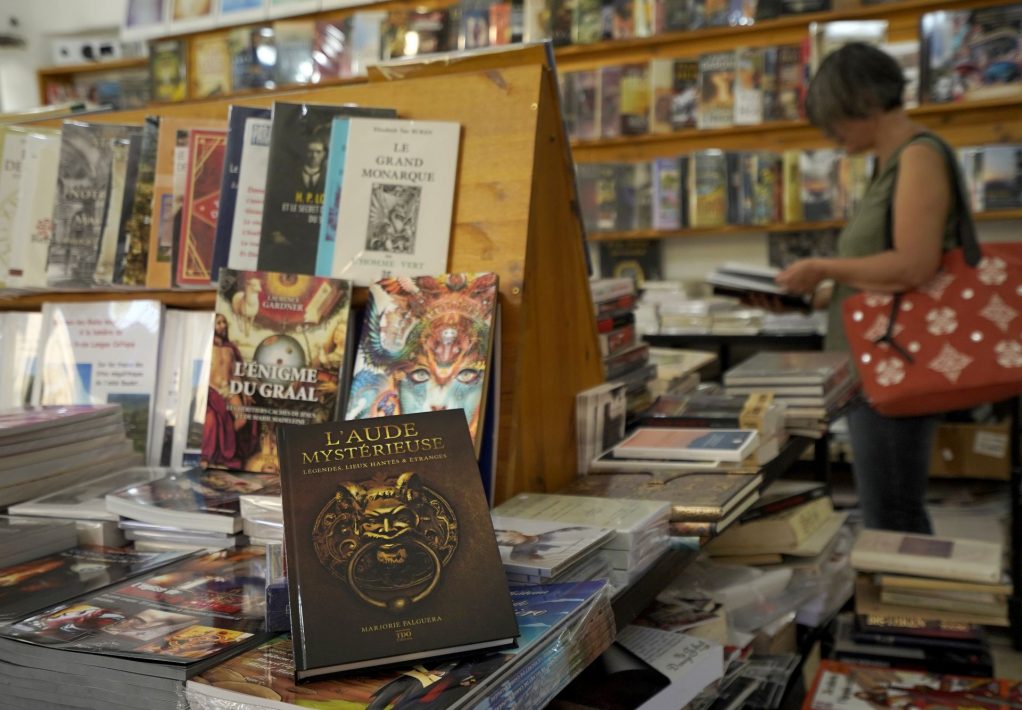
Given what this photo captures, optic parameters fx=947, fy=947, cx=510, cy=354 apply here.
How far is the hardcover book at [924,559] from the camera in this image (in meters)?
1.84

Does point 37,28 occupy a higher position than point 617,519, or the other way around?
point 37,28

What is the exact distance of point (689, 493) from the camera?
116cm

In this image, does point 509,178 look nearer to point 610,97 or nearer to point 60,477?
point 60,477

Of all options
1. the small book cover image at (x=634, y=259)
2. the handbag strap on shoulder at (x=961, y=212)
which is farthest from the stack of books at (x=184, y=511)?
the small book cover image at (x=634, y=259)

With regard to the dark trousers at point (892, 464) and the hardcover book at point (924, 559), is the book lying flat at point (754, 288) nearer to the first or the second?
the dark trousers at point (892, 464)

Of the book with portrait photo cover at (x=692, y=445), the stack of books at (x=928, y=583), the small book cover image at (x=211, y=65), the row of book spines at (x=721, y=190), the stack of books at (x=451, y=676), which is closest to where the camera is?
the stack of books at (x=451, y=676)

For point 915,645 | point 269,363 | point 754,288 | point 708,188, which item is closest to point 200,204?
point 269,363

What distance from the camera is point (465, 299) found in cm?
114

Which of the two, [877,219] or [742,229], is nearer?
[877,219]

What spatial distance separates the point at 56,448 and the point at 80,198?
1.53ft

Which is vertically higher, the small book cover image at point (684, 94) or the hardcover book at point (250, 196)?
the small book cover image at point (684, 94)

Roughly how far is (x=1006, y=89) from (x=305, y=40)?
2874mm

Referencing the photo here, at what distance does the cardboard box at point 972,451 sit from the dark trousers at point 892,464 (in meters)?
1.23

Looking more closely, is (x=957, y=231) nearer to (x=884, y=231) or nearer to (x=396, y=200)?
(x=884, y=231)
